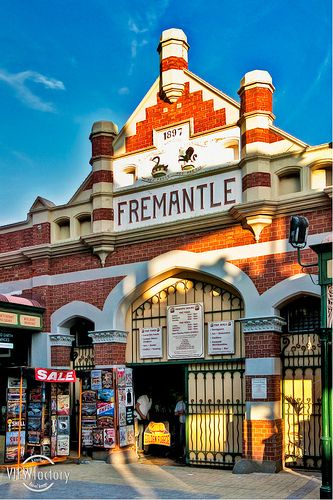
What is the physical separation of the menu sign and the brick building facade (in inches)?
2.9

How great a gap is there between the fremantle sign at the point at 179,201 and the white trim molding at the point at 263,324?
248cm

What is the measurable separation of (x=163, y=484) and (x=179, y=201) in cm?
608

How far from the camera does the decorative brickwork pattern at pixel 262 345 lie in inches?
520

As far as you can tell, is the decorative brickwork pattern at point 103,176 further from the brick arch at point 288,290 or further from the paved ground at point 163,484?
the paved ground at point 163,484

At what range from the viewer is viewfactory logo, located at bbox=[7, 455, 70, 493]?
11914mm

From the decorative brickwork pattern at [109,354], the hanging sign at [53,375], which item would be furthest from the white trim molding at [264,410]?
the hanging sign at [53,375]

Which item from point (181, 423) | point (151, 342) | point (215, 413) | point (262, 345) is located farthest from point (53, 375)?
point (262, 345)

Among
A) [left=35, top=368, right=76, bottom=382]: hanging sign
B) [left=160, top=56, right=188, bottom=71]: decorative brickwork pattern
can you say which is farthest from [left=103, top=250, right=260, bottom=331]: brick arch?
[left=160, top=56, right=188, bottom=71]: decorative brickwork pattern

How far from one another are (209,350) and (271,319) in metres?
1.79

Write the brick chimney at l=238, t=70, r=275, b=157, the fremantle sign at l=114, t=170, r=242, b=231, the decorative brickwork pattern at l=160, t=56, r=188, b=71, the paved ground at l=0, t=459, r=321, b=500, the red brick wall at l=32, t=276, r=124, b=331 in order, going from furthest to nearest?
the red brick wall at l=32, t=276, r=124, b=331
the decorative brickwork pattern at l=160, t=56, r=188, b=71
the fremantle sign at l=114, t=170, r=242, b=231
the brick chimney at l=238, t=70, r=275, b=157
the paved ground at l=0, t=459, r=321, b=500

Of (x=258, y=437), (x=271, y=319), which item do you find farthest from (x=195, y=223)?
(x=258, y=437)

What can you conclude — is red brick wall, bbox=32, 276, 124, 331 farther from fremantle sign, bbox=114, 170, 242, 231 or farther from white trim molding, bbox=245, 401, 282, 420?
white trim molding, bbox=245, 401, 282, 420

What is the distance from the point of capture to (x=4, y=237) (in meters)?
18.1

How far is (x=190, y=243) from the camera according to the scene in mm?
14648
